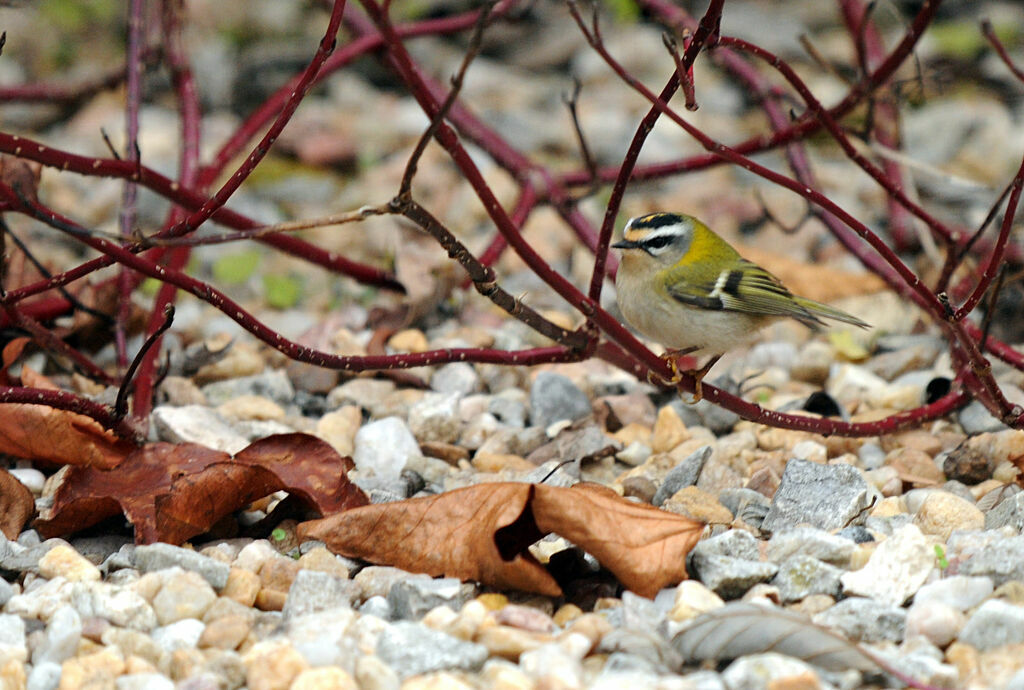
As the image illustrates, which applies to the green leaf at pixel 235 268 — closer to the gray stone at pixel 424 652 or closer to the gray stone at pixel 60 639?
the gray stone at pixel 60 639

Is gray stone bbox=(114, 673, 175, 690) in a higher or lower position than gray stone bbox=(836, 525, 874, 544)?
lower

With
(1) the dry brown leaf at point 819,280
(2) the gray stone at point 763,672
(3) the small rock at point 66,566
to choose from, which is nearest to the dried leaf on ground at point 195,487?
(3) the small rock at point 66,566

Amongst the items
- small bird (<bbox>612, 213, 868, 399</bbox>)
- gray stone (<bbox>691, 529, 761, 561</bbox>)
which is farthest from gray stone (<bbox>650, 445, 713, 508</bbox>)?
gray stone (<bbox>691, 529, 761, 561</bbox>)

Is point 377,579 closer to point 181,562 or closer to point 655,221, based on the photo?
point 181,562

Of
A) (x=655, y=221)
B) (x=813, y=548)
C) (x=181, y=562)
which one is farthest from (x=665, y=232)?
(x=181, y=562)

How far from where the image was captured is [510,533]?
2.79 meters

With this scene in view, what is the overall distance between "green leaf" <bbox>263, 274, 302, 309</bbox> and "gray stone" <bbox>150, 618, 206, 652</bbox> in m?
2.94

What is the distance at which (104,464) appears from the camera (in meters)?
3.36

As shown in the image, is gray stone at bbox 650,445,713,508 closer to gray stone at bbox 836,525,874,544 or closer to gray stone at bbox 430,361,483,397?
gray stone at bbox 836,525,874,544

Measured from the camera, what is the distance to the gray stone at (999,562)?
8.45ft

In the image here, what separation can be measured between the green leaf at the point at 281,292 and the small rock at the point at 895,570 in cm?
331

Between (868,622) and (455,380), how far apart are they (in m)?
2.30

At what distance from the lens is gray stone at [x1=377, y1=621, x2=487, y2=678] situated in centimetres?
231

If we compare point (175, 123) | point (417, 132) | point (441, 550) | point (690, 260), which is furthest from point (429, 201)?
point (441, 550)
